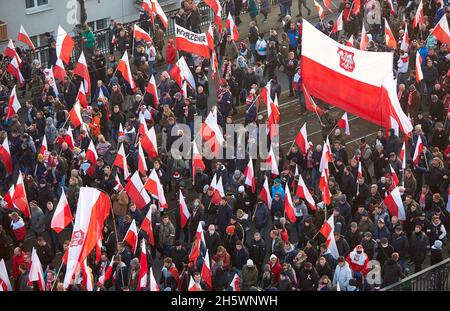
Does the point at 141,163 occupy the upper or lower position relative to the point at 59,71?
upper

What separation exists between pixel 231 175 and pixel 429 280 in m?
7.14

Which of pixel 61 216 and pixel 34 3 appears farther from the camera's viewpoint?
pixel 34 3

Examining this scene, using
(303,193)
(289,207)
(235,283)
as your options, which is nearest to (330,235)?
(289,207)

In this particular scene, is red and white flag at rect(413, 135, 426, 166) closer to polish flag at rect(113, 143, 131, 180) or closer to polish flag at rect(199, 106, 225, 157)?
polish flag at rect(199, 106, 225, 157)

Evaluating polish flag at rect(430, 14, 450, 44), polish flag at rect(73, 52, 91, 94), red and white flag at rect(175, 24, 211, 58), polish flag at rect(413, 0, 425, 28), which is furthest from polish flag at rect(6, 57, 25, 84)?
polish flag at rect(430, 14, 450, 44)

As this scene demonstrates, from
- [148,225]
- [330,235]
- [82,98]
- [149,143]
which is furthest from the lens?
[82,98]

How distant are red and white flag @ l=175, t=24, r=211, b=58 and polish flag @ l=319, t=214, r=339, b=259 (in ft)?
32.8

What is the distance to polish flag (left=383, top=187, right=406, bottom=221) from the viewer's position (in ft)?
101

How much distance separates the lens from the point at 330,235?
2972 cm

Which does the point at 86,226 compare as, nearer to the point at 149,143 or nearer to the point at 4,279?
the point at 4,279

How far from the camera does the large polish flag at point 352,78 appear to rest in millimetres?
32500

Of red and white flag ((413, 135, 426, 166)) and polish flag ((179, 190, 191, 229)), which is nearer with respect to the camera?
polish flag ((179, 190, 191, 229))

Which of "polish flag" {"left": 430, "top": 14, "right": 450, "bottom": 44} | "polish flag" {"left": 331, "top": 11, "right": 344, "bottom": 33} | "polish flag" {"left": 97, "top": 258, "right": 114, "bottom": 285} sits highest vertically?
"polish flag" {"left": 430, "top": 14, "right": 450, "bottom": 44}

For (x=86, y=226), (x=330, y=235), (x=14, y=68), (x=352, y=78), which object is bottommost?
(x=14, y=68)
